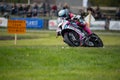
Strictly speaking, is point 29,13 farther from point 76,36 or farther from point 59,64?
point 59,64

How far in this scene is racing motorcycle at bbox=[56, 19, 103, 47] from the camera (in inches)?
742

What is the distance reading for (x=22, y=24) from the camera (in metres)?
21.5

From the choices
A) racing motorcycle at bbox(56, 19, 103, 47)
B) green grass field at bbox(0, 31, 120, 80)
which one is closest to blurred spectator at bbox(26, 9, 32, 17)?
racing motorcycle at bbox(56, 19, 103, 47)

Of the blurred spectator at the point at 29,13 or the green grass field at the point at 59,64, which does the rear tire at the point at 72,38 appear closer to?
the green grass field at the point at 59,64

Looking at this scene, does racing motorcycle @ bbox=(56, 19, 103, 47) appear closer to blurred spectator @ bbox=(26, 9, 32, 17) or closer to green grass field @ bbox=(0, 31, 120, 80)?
green grass field @ bbox=(0, 31, 120, 80)

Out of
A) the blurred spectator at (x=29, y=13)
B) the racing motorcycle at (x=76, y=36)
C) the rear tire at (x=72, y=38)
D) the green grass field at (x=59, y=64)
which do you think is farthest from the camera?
the blurred spectator at (x=29, y=13)

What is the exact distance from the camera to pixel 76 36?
754 inches

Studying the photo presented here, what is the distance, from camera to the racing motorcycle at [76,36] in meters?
18.8

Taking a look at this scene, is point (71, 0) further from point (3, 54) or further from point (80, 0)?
point (3, 54)

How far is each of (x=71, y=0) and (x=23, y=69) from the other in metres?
49.4

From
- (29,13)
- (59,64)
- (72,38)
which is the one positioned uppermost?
(59,64)

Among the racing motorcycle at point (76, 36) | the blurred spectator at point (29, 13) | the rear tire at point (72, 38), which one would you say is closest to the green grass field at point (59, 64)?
the racing motorcycle at point (76, 36)

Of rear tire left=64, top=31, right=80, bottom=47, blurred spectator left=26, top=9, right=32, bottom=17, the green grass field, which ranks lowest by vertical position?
blurred spectator left=26, top=9, right=32, bottom=17

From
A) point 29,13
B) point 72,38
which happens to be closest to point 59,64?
point 72,38
